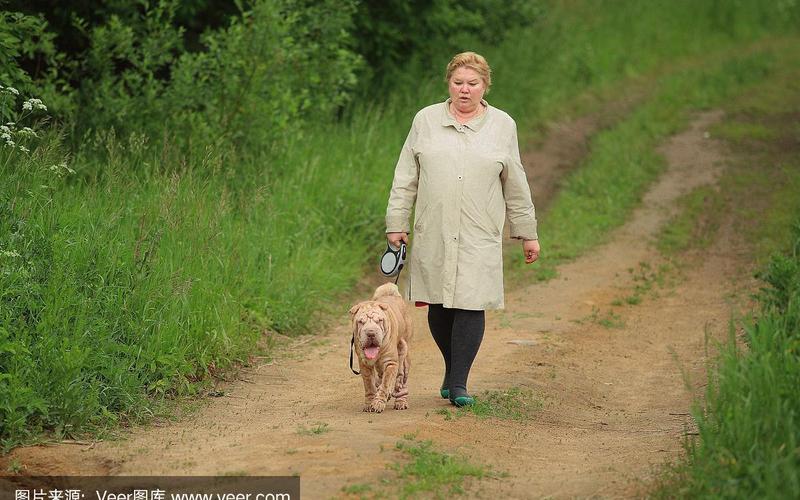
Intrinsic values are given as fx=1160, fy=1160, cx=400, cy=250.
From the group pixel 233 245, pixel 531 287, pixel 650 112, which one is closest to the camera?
pixel 233 245

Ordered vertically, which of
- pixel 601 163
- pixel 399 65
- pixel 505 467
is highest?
pixel 399 65

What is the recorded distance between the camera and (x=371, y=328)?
20.0ft

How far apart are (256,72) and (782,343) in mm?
6949

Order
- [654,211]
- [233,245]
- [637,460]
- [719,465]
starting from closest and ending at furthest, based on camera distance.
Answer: [719,465]
[637,460]
[233,245]
[654,211]

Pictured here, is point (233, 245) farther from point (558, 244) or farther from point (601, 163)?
point (601, 163)

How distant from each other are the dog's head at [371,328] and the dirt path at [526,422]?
1.23 ft

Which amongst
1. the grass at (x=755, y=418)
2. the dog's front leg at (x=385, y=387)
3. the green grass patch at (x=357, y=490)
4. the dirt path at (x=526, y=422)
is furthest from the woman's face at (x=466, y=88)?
the green grass patch at (x=357, y=490)

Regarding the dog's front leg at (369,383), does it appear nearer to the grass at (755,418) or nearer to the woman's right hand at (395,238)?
the woman's right hand at (395,238)

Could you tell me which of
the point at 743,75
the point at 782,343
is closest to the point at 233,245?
the point at 782,343

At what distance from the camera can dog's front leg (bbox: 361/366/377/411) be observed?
21.0 ft

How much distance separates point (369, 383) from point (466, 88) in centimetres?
171

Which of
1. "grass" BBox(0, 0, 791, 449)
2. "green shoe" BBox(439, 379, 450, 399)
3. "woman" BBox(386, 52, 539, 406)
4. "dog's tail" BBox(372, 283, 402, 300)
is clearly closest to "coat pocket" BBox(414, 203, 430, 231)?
"woman" BBox(386, 52, 539, 406)

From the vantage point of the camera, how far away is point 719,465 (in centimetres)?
473

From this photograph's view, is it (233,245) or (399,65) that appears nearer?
(233,245)
